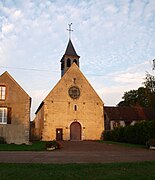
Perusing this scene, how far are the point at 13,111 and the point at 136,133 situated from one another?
12.5 m

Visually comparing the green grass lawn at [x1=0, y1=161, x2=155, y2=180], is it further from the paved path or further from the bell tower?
the bell tower

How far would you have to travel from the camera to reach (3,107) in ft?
82.3

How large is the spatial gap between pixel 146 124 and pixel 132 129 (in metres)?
2.92

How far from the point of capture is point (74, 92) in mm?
37406

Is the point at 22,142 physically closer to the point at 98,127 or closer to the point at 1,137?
the point at 1,137

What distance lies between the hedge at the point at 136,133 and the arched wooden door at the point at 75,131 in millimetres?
5936

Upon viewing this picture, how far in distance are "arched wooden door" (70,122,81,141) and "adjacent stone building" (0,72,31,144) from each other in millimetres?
11384

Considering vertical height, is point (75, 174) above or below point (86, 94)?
below

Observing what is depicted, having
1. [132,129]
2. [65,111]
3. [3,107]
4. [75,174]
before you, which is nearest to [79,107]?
[65,111]

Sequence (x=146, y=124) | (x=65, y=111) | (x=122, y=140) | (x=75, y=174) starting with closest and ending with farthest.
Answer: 1. (x=75, y=174)
2. (x=146, y=124)
3. (x=122, y=140)
4. (x=65, y=111)

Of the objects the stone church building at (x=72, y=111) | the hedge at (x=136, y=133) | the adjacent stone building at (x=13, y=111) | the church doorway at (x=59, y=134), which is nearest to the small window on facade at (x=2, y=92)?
the adjacent stone building at (x=13, y=111)

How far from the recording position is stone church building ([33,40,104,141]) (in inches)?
1384

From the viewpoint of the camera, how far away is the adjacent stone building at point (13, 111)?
24797mm

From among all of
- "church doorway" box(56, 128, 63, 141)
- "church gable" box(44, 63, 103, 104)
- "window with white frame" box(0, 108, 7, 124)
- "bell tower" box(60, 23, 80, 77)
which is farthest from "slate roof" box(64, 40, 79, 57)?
"window with white frame" box(0, 108, 7, 124)
